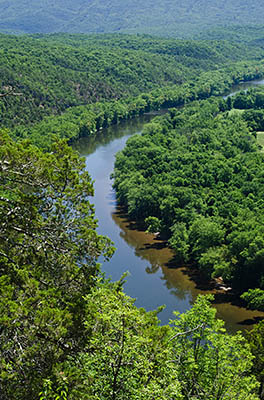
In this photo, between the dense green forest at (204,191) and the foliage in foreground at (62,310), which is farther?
the dense green forest at (204,191)

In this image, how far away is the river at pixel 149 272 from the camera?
49188mm

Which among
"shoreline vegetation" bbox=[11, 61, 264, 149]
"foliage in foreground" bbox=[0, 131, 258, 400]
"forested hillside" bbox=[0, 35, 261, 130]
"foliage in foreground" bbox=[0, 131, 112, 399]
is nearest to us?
"foliage in foreground" bbox=[0, 131, 112, 399]

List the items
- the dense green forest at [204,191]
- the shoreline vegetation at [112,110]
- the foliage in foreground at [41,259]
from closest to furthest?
the foliage in foreground at [41,259], the dense green forest at [204,191], the shoreline vegetation at [112,110]

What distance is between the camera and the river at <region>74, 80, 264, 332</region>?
49.2m

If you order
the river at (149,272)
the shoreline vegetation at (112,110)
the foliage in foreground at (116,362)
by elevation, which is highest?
the shoreline vegetation at (112,110)

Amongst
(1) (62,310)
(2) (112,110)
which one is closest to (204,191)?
(1) (62,310)

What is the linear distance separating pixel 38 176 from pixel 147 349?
7.07m

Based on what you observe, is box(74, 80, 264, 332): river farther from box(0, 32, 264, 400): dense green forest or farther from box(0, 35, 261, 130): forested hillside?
box(0, 35, 261, 130): forested hillside

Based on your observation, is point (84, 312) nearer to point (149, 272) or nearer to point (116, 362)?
point (116, 362)

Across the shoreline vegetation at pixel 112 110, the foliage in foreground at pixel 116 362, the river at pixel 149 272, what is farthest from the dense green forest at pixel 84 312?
the shoreline vegetation at pixel 112 110

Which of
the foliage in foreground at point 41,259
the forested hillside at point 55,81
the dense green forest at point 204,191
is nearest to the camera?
the foliage in foreground at point 41,259

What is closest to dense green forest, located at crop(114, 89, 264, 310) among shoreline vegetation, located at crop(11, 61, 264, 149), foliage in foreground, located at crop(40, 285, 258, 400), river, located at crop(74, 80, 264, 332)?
river, located at crop(74, 80, 264, 332)

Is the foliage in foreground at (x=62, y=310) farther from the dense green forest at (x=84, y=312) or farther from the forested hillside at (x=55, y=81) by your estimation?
the forested hillside at (x=55, y=81)

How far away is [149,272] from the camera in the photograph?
59062 millimetres
